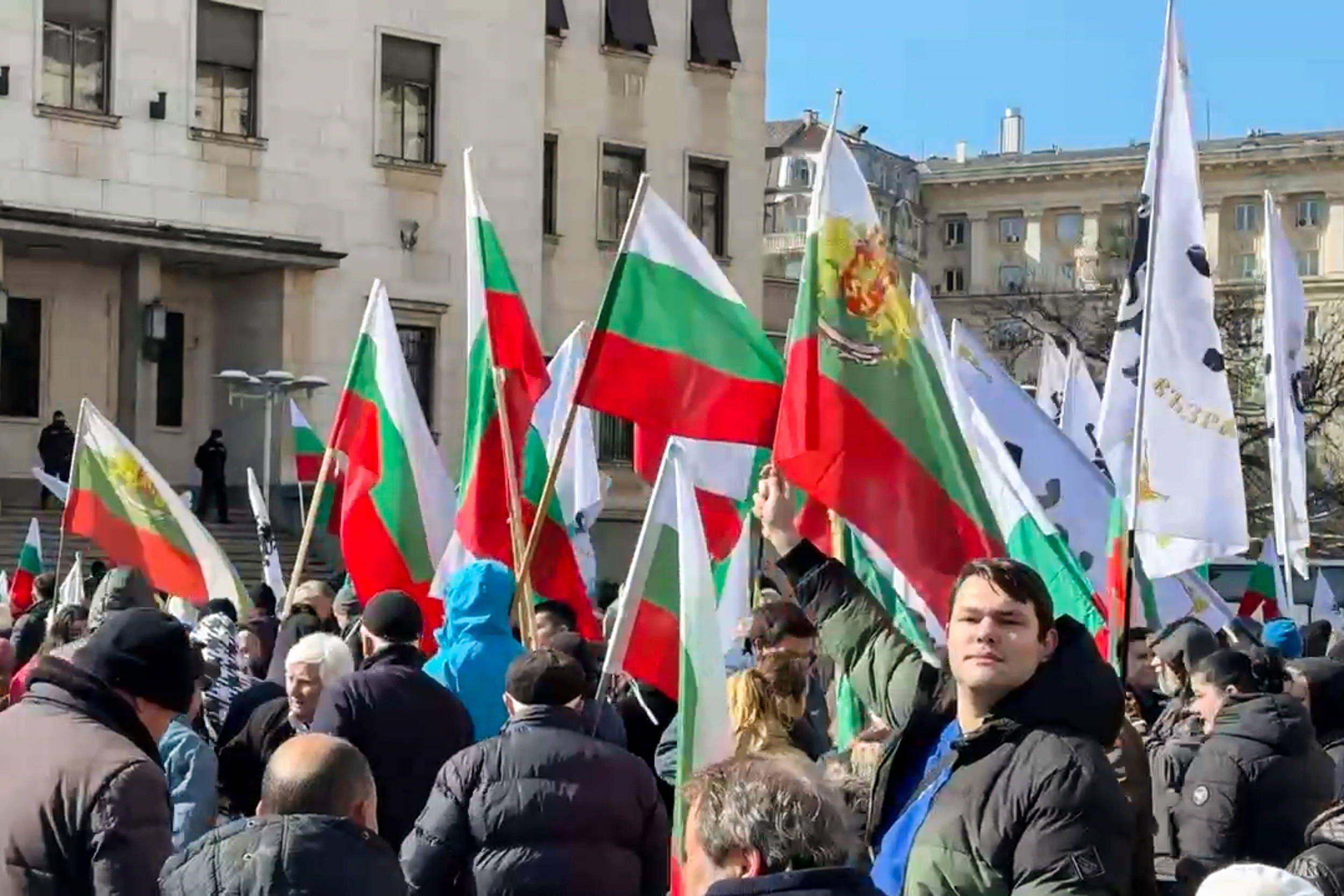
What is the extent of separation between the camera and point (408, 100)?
32.1m

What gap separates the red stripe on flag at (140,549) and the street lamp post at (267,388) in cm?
1151

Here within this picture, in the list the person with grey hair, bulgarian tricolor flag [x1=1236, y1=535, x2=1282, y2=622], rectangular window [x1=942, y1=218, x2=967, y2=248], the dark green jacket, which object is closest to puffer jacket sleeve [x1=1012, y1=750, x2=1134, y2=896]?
the dark green jacket

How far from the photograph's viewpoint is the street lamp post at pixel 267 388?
25000mm

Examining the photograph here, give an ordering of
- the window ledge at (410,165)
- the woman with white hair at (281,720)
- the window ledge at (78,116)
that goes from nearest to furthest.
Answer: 1. the woman with white hair at (281,720)
2. the window ledge at (78,116)
3. the window ledge at (410,165)

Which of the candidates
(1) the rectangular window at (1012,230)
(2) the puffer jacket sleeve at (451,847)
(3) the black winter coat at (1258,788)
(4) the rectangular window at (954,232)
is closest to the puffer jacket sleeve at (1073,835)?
(2) the puffer jacket sleeve at (451,847)

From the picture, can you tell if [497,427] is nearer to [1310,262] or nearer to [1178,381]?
[1178,381]

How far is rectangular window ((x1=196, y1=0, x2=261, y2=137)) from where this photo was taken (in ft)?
98.4

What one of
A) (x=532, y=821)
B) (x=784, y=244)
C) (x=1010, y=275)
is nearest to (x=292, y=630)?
(x=532, y=821)

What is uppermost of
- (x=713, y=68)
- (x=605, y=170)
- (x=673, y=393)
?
(x=713, y=68)

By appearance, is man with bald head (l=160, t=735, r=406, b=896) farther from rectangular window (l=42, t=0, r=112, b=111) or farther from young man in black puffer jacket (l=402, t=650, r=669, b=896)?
rectangular window (l=42, t=0, r=112, b=111)

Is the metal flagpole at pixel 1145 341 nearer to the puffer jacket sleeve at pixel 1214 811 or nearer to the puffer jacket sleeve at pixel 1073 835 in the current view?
the puffer jacket sleeve at pixel 1214 811

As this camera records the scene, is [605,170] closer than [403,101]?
No

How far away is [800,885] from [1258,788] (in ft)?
12.6

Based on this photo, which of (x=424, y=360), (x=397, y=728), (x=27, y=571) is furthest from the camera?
(x=424, y=360)
